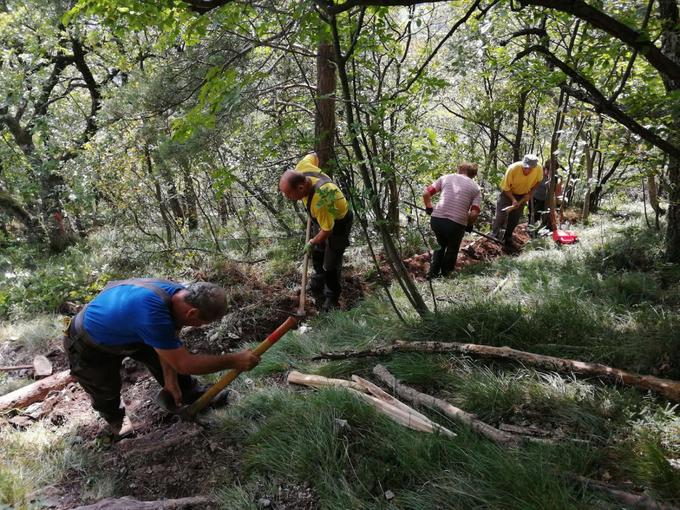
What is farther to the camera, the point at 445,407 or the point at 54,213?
the point at 54,213

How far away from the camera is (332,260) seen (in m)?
5.45

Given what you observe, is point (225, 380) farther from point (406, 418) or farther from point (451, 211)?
point (451, 211)

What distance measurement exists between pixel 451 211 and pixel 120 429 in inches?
179

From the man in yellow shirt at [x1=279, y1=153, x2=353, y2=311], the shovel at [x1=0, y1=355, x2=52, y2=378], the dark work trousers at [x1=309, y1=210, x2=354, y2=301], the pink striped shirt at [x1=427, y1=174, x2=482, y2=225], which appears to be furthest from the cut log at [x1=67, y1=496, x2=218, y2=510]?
the pink striped shirt at [x1=427, y1=174, x2=482, y2=225]

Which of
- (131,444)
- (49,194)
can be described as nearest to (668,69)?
(131,444)

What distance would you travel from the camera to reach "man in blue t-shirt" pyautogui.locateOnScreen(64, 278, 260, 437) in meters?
2.79

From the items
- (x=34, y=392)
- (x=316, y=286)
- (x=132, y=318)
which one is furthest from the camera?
(x=316, y=286)

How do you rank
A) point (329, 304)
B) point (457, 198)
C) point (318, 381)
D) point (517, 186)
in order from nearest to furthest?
point (318, 381) < point (329, 304) < point (457, 198) < point (517, 186)

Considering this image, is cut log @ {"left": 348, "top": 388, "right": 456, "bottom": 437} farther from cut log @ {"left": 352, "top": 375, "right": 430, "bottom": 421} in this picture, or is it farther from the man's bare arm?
the man's bare arm

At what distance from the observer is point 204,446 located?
123 inches

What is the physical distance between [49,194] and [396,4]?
1029 centimetres

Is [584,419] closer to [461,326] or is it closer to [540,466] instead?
[540,466]

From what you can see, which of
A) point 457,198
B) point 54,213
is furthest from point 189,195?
point 457,198

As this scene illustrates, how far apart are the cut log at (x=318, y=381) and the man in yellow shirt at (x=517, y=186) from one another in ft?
16.1
